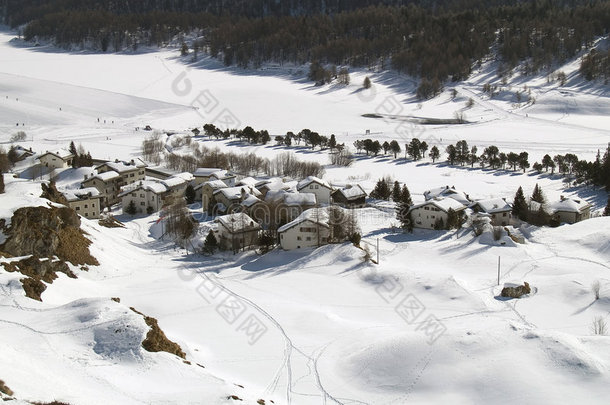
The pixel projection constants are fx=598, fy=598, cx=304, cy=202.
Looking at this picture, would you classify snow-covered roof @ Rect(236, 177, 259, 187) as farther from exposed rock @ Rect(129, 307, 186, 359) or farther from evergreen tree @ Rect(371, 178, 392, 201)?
exposed rock @ Rect(129, 307, 186, 359)

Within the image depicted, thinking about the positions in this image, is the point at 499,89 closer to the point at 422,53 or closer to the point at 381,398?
the point at 422,53

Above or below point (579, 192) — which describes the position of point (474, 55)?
above

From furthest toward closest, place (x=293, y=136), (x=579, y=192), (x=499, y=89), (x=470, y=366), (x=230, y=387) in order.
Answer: (x=499, y=89) → (x=293, y=136) → (x=579, y=192) → (x=470, y=366) → (x=230, y=387)

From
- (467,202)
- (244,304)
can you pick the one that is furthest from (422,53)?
(244,304)

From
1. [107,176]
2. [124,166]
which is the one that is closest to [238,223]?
[107,176]

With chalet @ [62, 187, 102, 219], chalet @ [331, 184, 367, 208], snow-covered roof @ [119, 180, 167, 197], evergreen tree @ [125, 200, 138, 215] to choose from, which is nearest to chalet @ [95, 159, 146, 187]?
snow-covered roof @ [119, 180, 167, 197]

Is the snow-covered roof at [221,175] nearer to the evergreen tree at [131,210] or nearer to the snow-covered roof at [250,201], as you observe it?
the snow-covered roof at [250,201]
